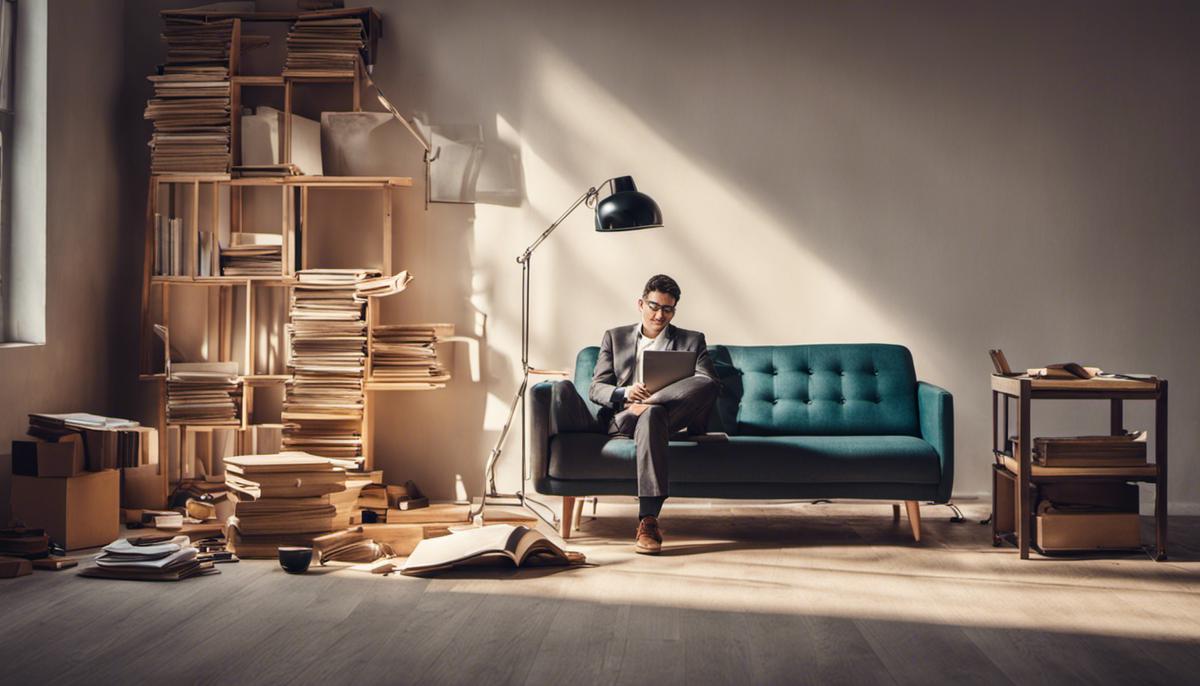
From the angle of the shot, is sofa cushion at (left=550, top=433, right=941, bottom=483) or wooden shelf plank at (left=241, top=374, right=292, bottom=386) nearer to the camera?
sofa cushion at (left=550, top=433, right=941, bottom=483)

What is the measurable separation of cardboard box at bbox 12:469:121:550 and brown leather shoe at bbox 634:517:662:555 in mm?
2253

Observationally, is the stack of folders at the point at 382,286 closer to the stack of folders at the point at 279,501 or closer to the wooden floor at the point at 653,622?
the stack of folders at the point at 279,501

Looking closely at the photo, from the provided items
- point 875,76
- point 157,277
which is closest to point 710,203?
point 875,76

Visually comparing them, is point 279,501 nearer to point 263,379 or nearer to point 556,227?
point 263,379

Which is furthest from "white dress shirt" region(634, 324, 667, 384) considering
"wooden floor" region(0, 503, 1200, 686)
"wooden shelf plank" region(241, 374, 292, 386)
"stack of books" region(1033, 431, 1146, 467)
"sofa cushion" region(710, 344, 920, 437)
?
"wooden shelf plank" region(241, 374, 292, 386)

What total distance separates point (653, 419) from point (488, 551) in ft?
3.03

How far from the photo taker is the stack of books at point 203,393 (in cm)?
523

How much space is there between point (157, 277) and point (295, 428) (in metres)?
1.03

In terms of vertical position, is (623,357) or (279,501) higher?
(623,357)

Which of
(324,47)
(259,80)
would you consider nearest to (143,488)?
(259,80)

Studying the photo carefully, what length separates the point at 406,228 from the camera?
562cm

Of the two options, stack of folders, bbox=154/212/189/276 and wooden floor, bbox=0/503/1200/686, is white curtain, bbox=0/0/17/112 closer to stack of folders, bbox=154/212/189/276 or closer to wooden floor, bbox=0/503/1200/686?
stack of folders, bbox=154/212/189/276

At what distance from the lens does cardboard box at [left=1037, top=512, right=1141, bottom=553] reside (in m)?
4.22

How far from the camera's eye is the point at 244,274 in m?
5.33
